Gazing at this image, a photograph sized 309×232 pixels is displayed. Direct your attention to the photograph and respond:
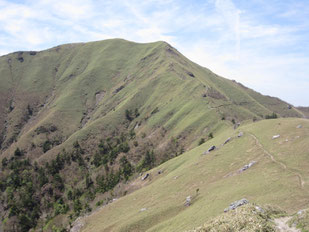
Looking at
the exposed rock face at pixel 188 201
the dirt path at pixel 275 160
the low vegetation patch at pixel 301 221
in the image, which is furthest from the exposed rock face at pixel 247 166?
the low vegetation patch at pixel 301 221

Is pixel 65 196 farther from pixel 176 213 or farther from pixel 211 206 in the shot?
pixel 211 206

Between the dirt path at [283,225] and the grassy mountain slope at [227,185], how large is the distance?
513 centimetres

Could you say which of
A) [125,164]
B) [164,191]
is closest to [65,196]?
[125,164]

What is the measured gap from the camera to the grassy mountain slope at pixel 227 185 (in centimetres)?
4745

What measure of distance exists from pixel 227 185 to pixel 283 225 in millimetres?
28403

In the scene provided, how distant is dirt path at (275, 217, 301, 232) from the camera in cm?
2962

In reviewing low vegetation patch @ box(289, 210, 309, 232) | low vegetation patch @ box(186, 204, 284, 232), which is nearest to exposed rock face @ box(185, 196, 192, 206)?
low vegetation patch @ box(186, 204, 284, 232)

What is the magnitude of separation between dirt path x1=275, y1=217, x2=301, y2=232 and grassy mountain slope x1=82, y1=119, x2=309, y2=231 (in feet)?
16.8

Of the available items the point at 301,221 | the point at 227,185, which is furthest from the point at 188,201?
the point at 301,221

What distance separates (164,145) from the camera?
151500 mm

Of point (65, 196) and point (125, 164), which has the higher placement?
point (125, 164)

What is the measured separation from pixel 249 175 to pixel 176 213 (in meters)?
21.7

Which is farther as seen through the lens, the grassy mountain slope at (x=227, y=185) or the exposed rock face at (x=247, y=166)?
the exposed rock face at (x=247, y=166)

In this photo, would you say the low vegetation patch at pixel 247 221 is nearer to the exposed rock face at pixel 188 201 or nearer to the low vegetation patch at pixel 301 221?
the low vegetation patch at pixel 301 221
